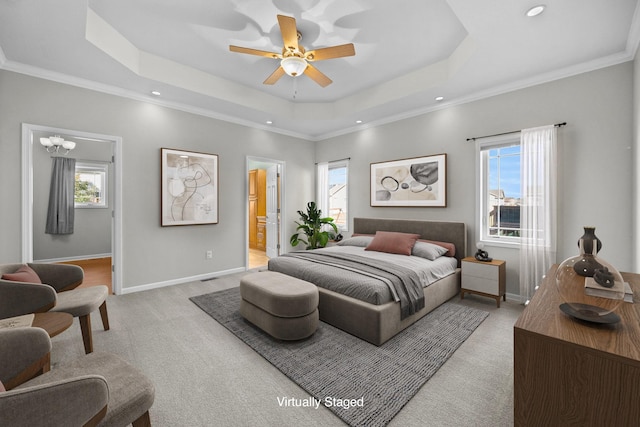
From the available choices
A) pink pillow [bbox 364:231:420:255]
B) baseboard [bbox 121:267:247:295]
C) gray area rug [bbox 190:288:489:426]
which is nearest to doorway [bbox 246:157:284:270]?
baseboard [bbox 121:267:247:295]

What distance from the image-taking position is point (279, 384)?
6.22 ft

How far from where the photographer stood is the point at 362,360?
2166 mm

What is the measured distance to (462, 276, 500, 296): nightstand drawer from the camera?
10.8 ft

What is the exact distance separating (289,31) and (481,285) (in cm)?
355

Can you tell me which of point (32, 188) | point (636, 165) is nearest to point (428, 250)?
point (636, 165)

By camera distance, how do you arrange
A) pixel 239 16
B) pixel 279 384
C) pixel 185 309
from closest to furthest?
1. pixel 279 384
2. pixel 239 16
3. pixel 185 309

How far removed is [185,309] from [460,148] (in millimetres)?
4303

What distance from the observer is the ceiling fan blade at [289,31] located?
222 centimetres

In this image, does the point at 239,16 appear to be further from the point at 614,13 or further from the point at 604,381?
the point at 604,381

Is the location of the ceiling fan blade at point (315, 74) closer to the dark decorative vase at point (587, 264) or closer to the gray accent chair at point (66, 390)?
the dark decorative vase at point (587, 264)

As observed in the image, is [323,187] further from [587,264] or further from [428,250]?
[587,264]

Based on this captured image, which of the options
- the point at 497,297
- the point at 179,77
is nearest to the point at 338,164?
the point at 179,77

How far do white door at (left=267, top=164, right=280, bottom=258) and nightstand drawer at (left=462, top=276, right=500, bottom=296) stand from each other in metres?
3.60

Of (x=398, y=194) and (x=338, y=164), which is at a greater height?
(x=338, y=164)
